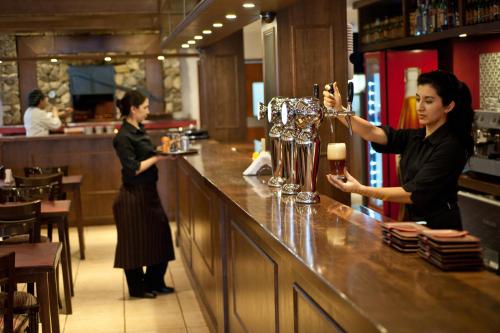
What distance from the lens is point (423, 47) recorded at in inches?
314

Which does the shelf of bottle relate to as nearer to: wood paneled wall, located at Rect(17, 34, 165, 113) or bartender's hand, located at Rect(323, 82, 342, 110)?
bartender's hand, located at Rect(323, 82, 342, 110)

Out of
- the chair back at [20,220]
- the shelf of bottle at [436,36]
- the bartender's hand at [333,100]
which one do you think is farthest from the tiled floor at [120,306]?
the shelf of bottle at [436,36]

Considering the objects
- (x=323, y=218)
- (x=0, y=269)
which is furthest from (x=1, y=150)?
(x=323, y=218)

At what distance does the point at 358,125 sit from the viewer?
4.18 m

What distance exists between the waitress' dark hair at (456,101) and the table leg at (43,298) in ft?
7.33

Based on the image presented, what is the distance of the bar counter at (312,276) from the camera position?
6.64ft

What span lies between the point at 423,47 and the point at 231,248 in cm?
424

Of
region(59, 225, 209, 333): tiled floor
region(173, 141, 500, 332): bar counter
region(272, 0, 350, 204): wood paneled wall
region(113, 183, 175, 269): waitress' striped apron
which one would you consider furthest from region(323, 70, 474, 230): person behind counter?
region(113, 183, 175, 269): waitress' striped apron

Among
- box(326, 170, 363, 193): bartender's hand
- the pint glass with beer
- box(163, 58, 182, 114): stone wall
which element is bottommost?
box(326, 170, 363, 193): bartender's hand

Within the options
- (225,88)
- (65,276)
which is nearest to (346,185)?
(65,276)

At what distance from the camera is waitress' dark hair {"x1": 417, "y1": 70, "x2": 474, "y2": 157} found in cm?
361

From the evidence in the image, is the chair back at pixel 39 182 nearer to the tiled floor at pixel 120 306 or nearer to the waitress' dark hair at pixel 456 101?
the tiled floor at pixel 120 306

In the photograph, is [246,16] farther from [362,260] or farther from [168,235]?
[362,260]

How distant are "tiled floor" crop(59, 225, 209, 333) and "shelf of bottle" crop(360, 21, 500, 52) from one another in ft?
10.2
